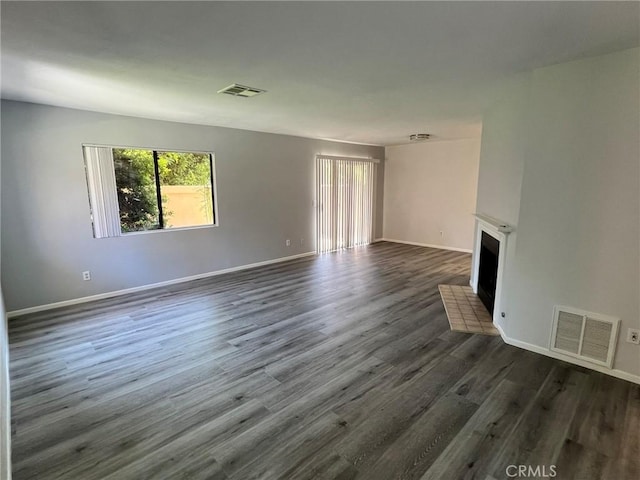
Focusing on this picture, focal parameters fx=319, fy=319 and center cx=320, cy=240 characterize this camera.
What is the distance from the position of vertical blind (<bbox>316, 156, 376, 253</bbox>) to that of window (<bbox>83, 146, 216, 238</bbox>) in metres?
2.53

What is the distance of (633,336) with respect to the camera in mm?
2422

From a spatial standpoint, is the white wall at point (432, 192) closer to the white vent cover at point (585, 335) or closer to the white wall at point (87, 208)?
the white wall at point (87, 208)

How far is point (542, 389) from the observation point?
2.40m

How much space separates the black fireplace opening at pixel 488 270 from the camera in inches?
146

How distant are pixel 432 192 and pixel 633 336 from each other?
218 inches

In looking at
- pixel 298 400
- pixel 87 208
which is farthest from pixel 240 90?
pixel 298 400

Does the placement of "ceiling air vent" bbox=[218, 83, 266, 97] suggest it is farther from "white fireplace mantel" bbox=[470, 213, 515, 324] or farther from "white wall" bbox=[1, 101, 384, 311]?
"white fireplace mantel" bbox=[470, 213, 515, 324]

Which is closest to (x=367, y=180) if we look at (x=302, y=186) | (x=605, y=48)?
(x=302, y=186)

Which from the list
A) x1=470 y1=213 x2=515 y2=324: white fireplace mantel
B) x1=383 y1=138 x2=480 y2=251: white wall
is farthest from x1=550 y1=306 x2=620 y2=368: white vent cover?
x1=383 y1=138 x2=480 y2=251: white wall

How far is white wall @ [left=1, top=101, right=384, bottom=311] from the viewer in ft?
12.1

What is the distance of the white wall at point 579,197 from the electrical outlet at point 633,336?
3 cm

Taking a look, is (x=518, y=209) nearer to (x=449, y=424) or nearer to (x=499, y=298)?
(x=499, y=298)

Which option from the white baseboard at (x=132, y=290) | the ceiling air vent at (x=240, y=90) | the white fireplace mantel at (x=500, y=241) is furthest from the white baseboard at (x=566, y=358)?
the white baseboard at (x=132, y=290)

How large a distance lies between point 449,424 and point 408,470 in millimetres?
485
